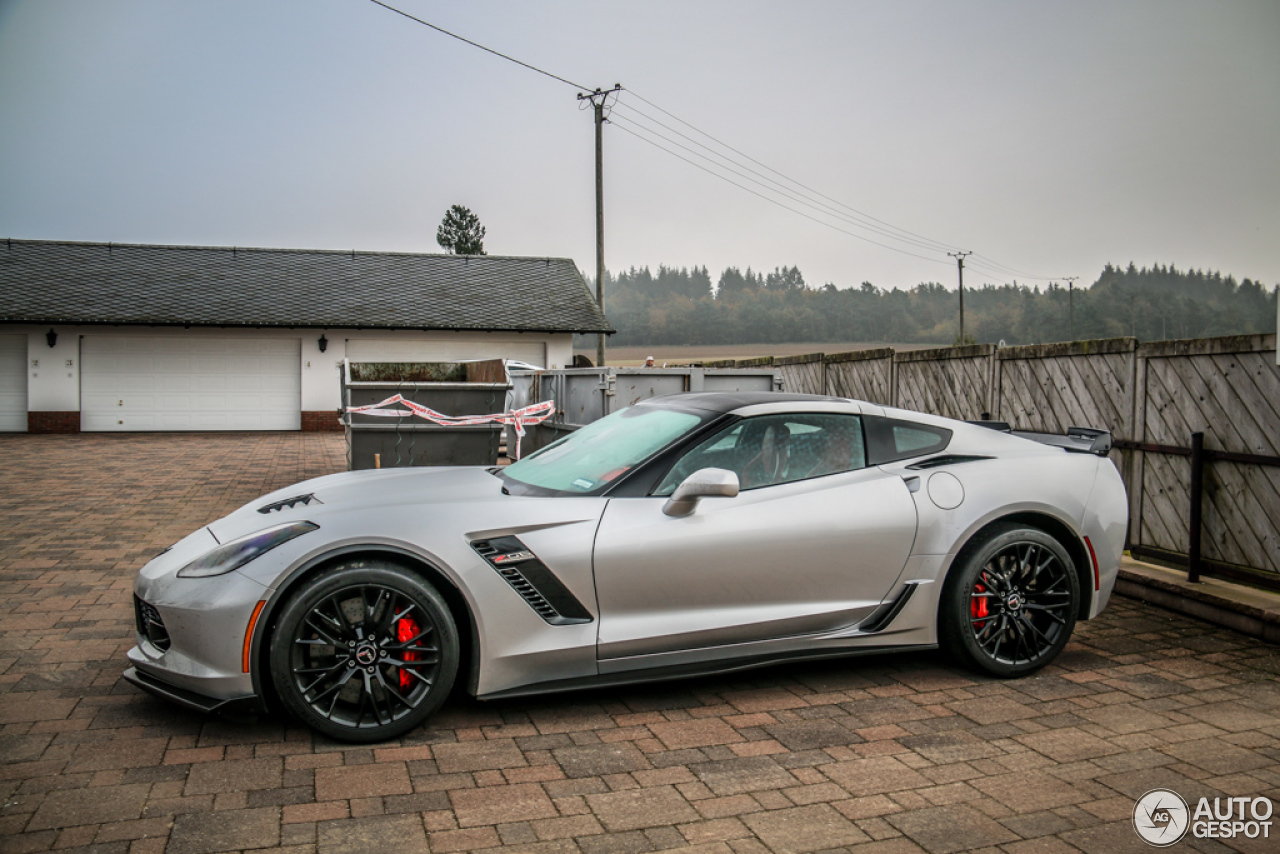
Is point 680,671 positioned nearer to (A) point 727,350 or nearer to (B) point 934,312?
(A) point 727,350

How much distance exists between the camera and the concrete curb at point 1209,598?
5.01 m

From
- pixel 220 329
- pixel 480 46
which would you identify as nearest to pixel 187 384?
pixel 220 329

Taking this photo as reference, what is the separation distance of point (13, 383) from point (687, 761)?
2622 centimetres

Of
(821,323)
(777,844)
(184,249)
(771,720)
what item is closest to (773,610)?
(771,720)

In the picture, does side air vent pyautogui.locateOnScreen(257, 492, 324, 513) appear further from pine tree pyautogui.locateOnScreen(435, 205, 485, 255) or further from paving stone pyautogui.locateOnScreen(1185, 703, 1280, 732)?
pine tree pyautogui.locateOnScreen(435, 205, 485, 255)

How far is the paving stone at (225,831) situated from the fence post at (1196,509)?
217 inches

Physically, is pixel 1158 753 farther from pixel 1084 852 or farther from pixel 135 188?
pixel 135 188

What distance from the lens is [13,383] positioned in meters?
23.4

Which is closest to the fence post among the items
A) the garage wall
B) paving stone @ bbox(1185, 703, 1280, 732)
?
paving stone @ bbox(1185, 703, 1280, 732)

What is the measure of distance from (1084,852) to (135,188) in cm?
2163

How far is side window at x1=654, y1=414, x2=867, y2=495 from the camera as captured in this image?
4043mm

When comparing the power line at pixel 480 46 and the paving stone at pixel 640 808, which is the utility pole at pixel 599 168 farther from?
the paving stone at pixel 640 808

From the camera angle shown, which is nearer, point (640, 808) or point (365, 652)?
point (640, 808)

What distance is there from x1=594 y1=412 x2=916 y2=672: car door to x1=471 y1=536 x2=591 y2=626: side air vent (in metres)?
0.14
